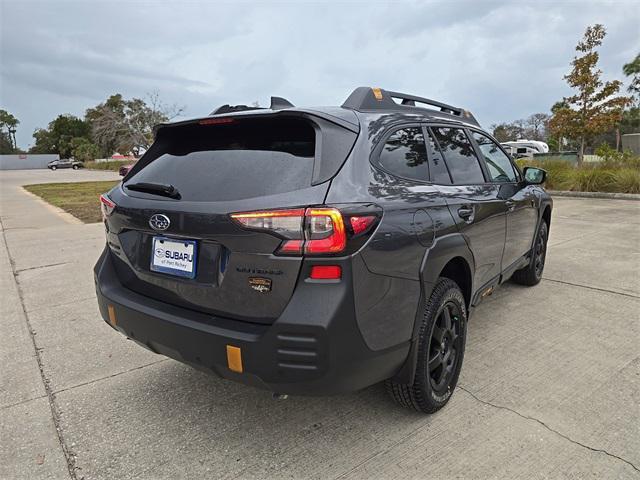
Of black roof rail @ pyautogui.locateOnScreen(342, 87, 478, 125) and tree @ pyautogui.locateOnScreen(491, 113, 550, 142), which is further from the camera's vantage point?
tree @ pyautogui.locateOnScreen(491, 113, 550, 142)

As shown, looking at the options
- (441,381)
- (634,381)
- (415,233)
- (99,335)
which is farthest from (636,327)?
(99,335)

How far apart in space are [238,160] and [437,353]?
1511 mm

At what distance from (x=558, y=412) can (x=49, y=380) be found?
3.21m

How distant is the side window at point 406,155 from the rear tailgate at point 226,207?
0.29m

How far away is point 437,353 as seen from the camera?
254 cm

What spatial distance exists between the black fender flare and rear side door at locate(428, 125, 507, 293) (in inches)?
7.8

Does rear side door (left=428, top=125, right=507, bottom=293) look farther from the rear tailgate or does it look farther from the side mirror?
the side mirror

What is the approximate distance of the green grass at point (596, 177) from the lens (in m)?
12.3

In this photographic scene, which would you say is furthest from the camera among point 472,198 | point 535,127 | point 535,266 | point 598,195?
point 535,127

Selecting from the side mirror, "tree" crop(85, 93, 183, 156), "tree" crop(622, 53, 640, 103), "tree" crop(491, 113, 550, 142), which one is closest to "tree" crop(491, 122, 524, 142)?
"tree" crop(491, 113, 550, 142)

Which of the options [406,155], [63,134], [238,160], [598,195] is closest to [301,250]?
[238,160]

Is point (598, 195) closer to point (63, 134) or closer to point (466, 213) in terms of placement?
point (466, 213)

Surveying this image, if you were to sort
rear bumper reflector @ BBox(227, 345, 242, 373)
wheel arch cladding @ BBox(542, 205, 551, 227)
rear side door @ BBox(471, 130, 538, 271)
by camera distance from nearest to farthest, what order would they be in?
rear bumper reflector @ BBox(227, 345, 242, 373), rear side door @ BBox(471, 130, 538, 271), wheel arch cladding @ BBox(542, 205, 551, 227)

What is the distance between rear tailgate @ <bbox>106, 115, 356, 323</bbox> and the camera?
1923mm
